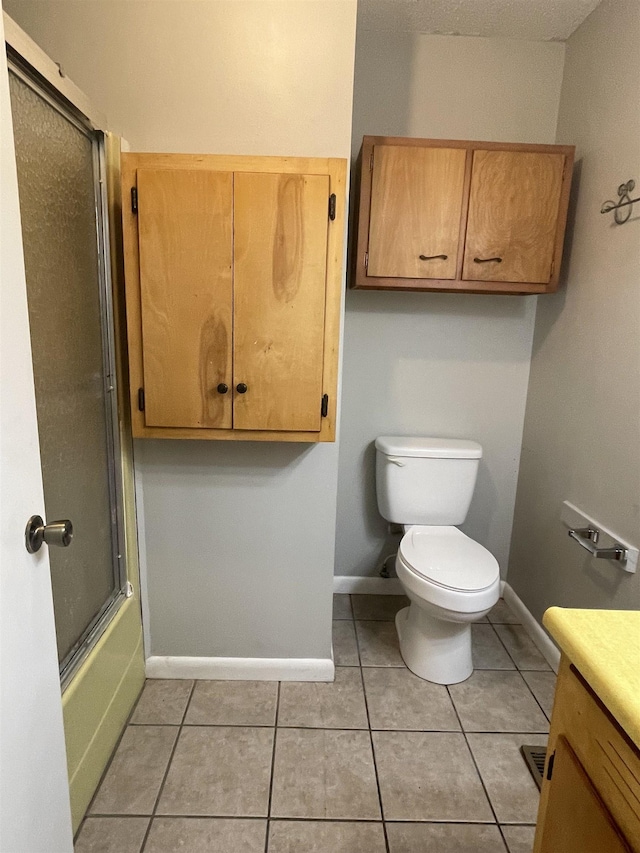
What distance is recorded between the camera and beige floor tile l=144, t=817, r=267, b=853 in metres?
1.24

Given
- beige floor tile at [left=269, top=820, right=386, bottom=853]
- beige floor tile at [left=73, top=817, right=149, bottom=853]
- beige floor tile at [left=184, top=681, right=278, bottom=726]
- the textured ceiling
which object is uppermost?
the textured ceiling

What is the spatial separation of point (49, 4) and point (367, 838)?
241cm

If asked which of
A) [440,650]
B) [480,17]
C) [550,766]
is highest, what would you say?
[480,17]

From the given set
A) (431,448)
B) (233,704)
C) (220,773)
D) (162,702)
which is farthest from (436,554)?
Result: (162,702)

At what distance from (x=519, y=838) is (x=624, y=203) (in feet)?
6.07

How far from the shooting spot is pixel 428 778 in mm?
1453

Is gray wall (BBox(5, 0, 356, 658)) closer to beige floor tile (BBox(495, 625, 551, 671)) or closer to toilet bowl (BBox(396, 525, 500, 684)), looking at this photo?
toilet bowl (BBox(396, 525, 500, 684))

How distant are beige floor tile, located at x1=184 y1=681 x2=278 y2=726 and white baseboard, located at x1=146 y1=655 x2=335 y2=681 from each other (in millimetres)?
24

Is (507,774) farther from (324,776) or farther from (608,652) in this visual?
(608,652)

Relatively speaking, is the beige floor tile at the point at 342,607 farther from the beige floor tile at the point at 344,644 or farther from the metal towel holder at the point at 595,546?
the metal towel holder at the point at 595,546

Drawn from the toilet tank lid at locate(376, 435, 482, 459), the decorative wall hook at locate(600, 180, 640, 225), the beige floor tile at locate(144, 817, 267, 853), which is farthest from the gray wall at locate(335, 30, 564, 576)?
the beige floor tile at locate(144, 817, 267, 853)

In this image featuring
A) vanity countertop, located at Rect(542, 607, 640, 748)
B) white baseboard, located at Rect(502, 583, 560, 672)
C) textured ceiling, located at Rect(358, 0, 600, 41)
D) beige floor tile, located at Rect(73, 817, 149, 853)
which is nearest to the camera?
vanity countertop, located at Rect(542, 607, 640, 748)

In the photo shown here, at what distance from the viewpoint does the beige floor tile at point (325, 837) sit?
1.25 metres

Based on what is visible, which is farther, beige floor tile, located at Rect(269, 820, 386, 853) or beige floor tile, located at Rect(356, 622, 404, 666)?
beige floor tile, located at Rect(356, 622, 404, 666)
